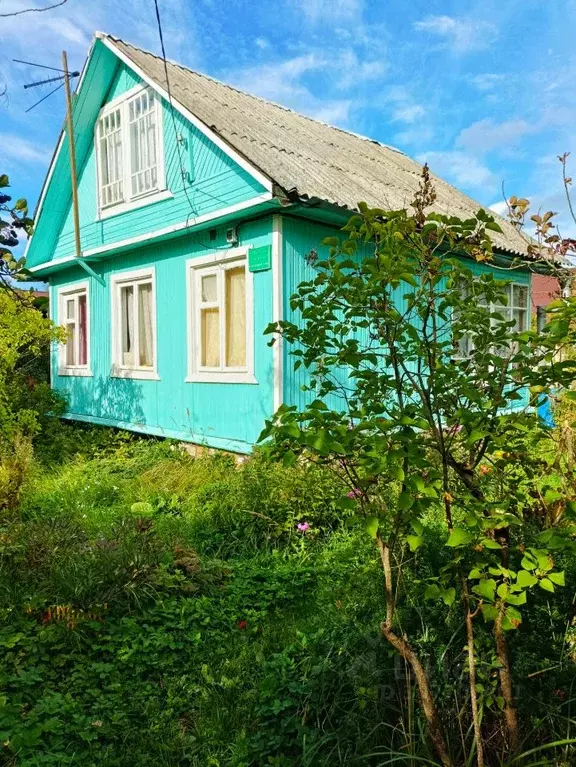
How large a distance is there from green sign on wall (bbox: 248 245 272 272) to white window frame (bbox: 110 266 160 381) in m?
2.49

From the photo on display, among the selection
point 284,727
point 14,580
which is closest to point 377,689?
point 284,727

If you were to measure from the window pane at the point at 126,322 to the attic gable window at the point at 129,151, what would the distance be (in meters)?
1.38

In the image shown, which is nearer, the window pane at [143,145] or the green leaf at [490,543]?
the green leaf at [490,543]

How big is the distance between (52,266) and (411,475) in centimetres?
1116

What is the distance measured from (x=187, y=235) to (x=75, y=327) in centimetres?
441

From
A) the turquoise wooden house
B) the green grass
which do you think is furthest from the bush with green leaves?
the turquoise wooden house

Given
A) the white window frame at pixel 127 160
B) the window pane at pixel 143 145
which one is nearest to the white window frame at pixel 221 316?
the white window frame at pixel 127 160

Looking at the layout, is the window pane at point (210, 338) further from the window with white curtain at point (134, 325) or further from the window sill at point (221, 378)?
the window with white curtain at point (134, 325)

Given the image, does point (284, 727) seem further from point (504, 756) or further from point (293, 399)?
point (293, 399)

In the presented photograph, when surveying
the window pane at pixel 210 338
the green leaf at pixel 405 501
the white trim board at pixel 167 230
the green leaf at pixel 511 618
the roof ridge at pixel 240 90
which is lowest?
the green leaf at pixel 511 618

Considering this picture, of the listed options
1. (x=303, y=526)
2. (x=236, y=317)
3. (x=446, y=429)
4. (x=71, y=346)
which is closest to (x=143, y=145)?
(x=236, y=317)

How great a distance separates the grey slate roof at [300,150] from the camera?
272 inches

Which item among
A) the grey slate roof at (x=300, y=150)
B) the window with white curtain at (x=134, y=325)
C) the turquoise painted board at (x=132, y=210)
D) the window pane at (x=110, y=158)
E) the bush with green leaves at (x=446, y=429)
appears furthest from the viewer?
the window pane at (x=110, y=158)

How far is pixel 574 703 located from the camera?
2.13 m
